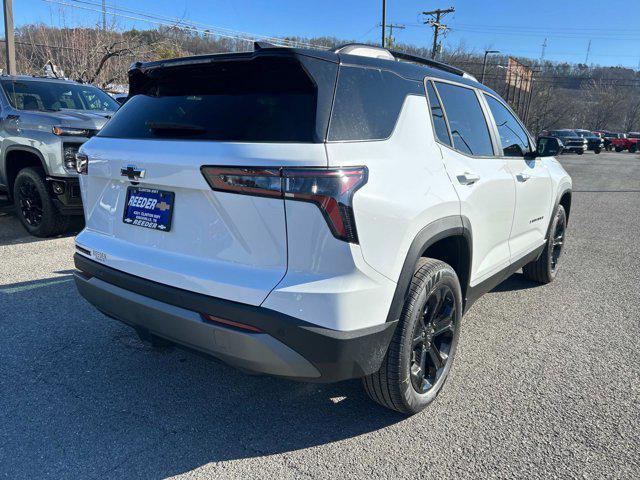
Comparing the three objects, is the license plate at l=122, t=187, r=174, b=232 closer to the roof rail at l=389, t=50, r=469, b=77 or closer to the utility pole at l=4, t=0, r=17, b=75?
the roof rail at l=389, t=50, r=469, b=77

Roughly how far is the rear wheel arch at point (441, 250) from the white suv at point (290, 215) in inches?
0.5

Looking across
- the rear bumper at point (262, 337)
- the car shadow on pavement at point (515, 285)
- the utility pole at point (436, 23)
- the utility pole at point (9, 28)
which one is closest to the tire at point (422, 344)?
the rear bumper at point (262, 337)

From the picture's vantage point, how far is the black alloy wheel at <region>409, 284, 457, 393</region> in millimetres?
2619

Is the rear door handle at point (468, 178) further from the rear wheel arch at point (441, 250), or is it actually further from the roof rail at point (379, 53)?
the roof rail at point (379, 53)

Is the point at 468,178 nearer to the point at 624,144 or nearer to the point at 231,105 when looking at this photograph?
the point at 231,105

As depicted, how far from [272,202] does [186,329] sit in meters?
0.72

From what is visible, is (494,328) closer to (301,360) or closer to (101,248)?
(301,360)

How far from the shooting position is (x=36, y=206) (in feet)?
20.0

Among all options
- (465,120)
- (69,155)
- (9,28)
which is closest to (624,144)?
(9,28)

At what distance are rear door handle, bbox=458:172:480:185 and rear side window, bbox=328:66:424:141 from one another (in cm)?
60

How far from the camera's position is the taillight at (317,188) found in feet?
6.40

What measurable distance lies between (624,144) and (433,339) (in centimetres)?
5528

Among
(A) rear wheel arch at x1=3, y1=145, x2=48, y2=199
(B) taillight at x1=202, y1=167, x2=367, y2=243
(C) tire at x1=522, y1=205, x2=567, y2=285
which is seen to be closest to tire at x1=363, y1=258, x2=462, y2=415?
(B) taillight at x1=202, y1=167, x2=367, y2=243

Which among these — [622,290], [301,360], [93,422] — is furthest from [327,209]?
[622,290]
